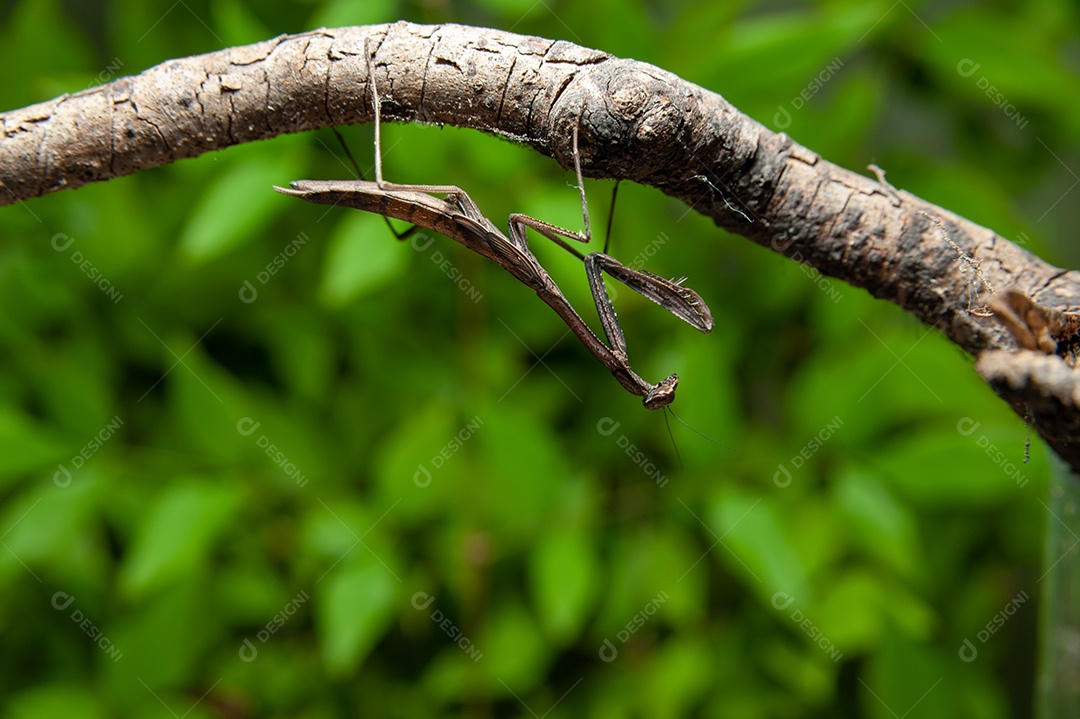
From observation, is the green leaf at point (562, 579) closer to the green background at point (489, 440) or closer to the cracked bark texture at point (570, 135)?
the green background at point (489, 440)

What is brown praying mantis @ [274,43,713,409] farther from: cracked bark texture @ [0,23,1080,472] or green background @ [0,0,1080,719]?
green background @ [0,0,1080,719]

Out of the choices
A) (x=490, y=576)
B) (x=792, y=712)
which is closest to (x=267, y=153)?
(x=490, y=576)

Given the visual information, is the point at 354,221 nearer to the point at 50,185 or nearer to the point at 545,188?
the point at 545,188

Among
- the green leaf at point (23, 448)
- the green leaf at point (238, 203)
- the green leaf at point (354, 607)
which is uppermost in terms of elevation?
the green leaf at point (238, 203)

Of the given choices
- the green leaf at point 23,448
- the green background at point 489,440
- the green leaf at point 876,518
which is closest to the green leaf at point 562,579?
the green background at point 489,440

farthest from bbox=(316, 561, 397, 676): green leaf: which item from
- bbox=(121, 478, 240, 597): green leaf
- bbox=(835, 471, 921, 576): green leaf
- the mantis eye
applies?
bbox=(835, 471, 921, 576): green leaf

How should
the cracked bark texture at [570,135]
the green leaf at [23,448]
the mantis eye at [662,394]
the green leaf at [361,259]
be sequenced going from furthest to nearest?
the green leaf at [23,448] → the green leaf at [361,259] → the mantis eye at [662,394] → the cracked bark texture at [570,135]
